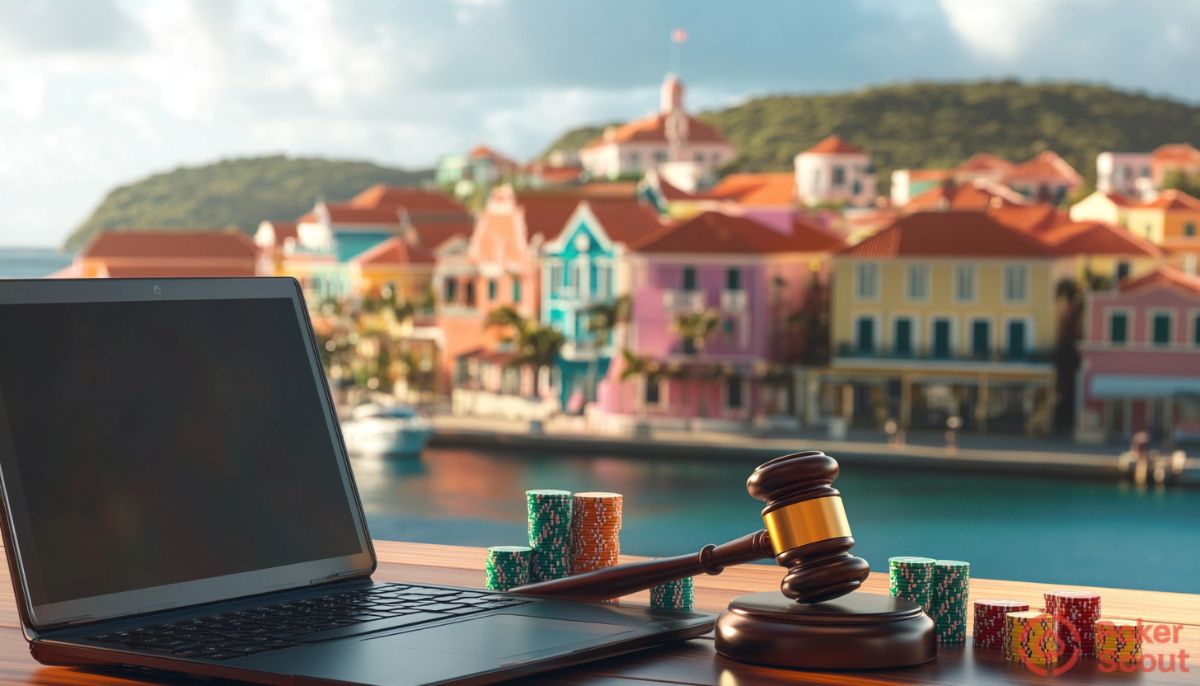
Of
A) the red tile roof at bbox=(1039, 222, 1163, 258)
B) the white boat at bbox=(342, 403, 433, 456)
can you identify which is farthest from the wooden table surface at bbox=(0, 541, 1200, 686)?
the white boat at bbox=(342, 403, 433, 456)

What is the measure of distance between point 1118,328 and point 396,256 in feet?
45.4

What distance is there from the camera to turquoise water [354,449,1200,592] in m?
20.1

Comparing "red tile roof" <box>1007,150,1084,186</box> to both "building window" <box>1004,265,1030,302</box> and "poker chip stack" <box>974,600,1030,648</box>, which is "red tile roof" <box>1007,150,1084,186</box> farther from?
"poker chip stack" <box>974,600,1030,648</box>

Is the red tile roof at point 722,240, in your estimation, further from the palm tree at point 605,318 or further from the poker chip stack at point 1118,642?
the poker chip stack at point 1118,642

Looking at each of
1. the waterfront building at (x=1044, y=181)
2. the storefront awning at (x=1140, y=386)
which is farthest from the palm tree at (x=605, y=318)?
the waterfront building at (x=1044, y=181)

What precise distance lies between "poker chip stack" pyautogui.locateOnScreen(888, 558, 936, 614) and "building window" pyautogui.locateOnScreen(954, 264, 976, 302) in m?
23.9

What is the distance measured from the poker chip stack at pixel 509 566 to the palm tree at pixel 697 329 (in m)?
24.0

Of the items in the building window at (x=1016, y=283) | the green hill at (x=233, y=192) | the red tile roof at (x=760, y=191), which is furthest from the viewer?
the green hill at (x=233, y=192)

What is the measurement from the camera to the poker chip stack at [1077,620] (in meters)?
1.49

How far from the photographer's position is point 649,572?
1551mm

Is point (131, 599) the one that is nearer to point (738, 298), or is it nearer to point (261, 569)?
point (261, 569)

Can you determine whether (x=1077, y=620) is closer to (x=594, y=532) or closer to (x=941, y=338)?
(x=594, y=532)

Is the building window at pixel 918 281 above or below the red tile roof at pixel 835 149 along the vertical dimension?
below

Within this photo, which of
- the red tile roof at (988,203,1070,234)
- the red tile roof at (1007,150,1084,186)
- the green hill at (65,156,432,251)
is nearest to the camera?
the red tile roof at (988,203,1070,234)
